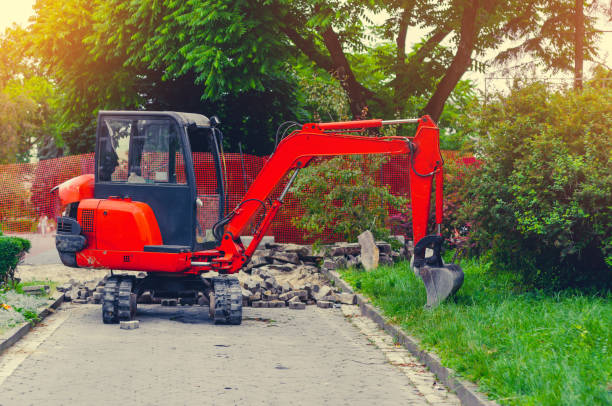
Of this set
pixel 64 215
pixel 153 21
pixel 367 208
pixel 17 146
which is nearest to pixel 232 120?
pixel 153 21

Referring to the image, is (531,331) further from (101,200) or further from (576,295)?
Result: (101,200)

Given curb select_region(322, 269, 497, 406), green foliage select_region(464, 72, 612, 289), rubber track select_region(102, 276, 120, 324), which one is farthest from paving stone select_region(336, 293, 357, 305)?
rubber track select_region(102, 276, 120, 324)

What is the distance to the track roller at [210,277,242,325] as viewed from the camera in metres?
11.1

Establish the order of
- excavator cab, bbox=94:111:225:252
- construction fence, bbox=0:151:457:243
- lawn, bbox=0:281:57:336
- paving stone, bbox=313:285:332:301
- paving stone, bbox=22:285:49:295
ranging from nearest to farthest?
1. lawn, bbox=0:281:57:336
2. excavator cab, bbox=94:111:225:252
3. paving stone, bbox=22:285:49:295
4. paving stone, bbox=313:285:332:301
5. construction fence, bbox=0:151:457:243

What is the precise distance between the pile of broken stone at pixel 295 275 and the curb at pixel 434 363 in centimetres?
138

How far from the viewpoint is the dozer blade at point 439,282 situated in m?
10.5

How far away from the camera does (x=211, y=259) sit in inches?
459

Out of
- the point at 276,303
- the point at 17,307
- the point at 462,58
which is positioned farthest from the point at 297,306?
the point at 462,58

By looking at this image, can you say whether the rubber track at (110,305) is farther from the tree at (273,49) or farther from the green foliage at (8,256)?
the tree at (273,49)

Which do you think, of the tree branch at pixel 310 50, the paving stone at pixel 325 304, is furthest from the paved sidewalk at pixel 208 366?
the tree branch at pixel 310 50

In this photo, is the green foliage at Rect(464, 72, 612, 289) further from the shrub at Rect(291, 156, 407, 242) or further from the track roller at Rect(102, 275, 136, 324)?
the shrub at Rect(291, 156, 407, 242)

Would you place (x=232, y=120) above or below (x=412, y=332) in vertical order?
above

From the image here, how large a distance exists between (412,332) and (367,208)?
9436 mm

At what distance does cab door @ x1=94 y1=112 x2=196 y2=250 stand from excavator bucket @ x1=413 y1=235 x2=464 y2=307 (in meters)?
3.32
